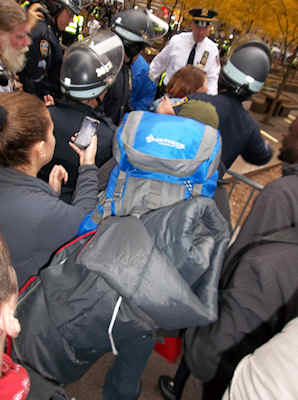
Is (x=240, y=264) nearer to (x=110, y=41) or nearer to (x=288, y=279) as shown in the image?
(x=288, y=279)

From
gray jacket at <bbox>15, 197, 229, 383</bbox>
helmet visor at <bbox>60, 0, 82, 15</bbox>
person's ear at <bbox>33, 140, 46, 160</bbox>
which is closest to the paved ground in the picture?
gray jacket at <bbox>15, 197, 229, 383</bbox>

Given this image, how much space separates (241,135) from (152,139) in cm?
133

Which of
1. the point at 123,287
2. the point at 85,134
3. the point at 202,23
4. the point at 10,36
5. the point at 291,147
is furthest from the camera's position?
the point at 202,23

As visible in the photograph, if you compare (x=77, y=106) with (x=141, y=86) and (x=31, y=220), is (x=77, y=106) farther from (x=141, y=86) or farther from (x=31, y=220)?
(x=141, y=86)

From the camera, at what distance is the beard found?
2.99 meters

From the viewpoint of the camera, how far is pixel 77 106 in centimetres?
215

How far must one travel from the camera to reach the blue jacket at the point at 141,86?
12.4 feet

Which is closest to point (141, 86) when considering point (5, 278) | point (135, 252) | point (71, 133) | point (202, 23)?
point (202, 23)

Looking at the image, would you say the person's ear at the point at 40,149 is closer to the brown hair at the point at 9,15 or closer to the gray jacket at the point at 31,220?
the gray jacket at the point at 31,220

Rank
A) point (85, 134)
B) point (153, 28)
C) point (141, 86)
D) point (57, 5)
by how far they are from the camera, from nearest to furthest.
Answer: point (85, 134)
point (153, 28)
point (141, 86)
point (57, 5)

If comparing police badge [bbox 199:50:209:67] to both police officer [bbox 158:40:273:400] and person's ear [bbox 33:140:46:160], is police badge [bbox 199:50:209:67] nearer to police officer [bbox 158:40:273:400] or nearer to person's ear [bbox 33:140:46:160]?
police officer [bbox 158:40:273:400]

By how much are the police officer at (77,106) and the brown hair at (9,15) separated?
3.89 ft

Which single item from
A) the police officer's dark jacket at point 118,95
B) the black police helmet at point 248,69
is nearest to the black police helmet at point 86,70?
the police officer's dark jacket at point 118,95

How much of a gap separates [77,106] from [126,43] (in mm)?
1793
